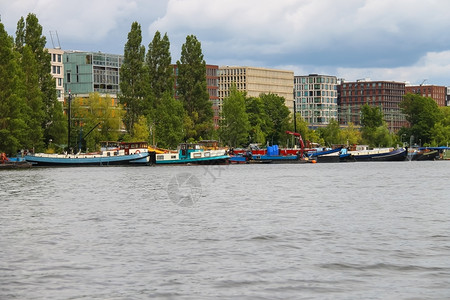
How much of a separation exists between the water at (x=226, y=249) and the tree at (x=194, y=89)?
12096 cm

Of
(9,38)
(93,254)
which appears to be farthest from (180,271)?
(9,38)

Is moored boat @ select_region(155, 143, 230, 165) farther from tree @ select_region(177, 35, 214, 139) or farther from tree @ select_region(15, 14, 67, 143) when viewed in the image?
tree @ select_region(15, 14, 67, 143)

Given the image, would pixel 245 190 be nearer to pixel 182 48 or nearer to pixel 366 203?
pixel 366 203

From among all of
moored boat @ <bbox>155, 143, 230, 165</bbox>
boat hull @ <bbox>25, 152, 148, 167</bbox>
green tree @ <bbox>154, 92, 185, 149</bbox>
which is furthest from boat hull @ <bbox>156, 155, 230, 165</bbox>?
green tree @ <bbox>154, 92, 185, 149</bbox>

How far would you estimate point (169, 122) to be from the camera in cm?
16900

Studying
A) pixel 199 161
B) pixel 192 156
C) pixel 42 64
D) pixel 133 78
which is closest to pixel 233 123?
pixel 199 161

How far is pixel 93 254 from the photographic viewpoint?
31234mm

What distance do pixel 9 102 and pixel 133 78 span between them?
39.1 meters

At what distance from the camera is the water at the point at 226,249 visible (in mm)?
24688

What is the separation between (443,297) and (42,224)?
23869 mm

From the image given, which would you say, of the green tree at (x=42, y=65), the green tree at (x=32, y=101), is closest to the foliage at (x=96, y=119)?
the green tree at (x=42, y=65)

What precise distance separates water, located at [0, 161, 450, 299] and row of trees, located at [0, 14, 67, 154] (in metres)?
72.8

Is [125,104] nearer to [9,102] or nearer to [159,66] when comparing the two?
[159,66]

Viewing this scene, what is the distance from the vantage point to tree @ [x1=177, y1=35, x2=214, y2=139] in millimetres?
178625
